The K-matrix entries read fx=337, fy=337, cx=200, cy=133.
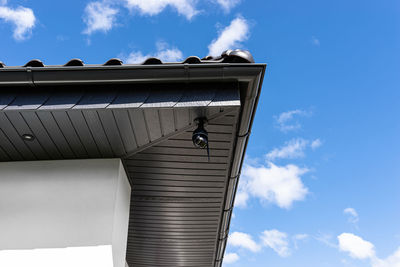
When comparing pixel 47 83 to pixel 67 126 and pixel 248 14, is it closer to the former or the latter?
pixel 67 126

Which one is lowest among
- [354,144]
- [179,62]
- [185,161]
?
[185,161]

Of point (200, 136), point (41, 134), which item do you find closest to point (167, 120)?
point (200, 136)

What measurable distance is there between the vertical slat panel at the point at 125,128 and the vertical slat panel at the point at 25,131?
0.78 m

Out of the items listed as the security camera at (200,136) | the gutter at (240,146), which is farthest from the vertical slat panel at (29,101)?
the gutter at (240,146)

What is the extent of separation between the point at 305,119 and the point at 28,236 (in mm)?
12771

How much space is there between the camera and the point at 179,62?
2.62 m

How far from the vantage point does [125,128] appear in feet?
9.51

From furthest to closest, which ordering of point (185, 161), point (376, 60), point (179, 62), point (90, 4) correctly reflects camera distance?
point (376, 60)
point (90, 4)
point (185, 161)
point (179, 62)

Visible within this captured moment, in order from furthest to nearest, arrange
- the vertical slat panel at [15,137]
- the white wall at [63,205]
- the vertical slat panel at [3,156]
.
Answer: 1. the vertical slat panel at [3,156]
2. the white wall at [63,205]
3. the vertical slat panel at [15,137]

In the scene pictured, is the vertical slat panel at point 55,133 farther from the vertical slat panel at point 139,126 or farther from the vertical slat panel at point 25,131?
the vertical slat panel at point 139,126

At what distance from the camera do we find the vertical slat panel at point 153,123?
8.91 ft

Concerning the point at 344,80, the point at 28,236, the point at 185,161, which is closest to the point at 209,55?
the point at 185,161

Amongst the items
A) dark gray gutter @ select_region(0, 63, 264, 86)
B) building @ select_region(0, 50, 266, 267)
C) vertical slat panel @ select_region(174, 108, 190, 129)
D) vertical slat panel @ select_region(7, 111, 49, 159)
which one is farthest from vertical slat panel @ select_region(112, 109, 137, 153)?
vertical slat panel @ select_region(7, 111, 49, 159)

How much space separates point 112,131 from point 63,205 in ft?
2.77
